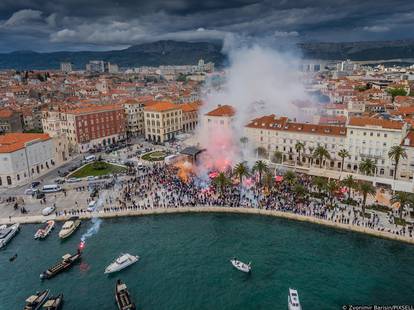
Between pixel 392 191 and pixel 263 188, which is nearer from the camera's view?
pixel 392 191

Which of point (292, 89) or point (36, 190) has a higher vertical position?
point (292, 89)

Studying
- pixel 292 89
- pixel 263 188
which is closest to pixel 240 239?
pixel 263 188

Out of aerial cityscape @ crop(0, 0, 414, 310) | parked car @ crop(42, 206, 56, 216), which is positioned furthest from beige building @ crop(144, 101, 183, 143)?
parked car @ crop(42, 206, 56, 216)

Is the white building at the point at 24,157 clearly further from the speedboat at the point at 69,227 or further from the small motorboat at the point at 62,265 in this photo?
the small motorboat at the point at 62,265

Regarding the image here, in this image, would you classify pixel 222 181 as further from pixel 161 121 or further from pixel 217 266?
pixel 161 121

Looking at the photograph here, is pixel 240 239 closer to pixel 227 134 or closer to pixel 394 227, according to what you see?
pixel 394 227

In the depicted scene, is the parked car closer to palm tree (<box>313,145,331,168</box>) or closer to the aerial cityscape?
the aerial cityscape
